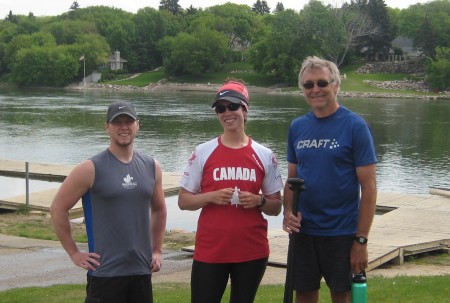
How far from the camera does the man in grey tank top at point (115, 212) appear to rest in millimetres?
4555

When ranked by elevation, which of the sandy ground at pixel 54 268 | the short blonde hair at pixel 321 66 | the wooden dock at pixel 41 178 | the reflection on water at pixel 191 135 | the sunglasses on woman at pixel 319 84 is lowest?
the reflection on water at pixel 191 135

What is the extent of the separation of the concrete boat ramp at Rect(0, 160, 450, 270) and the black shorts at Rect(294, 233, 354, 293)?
5618mm

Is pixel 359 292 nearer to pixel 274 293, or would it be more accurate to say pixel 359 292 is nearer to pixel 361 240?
pixel 361 240

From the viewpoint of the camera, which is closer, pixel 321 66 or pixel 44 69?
pixel 321 66

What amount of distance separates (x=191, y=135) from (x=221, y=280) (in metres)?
37.6

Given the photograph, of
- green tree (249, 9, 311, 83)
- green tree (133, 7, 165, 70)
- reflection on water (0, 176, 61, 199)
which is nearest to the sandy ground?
reflection on water (0, 176, 61, 199)

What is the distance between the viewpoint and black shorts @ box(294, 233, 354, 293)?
475cm

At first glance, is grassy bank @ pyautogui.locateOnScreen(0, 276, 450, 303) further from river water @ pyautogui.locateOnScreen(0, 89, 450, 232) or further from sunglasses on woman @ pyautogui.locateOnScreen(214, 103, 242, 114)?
river water @ pyautogui.locateOnScreen(0, 89, 450, 232)

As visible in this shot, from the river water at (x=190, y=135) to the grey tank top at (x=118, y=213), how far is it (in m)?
17.8

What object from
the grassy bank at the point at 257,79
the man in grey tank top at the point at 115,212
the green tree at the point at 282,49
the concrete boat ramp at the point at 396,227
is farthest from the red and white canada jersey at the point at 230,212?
the green tree at the point at 282,49

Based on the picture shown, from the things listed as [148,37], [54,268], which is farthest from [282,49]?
[54,268]

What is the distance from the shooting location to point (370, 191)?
185 inches

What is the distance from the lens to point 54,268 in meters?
10.1

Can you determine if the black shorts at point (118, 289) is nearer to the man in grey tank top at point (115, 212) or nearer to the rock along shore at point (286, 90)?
the man in grey tank top at point (115, 212)
